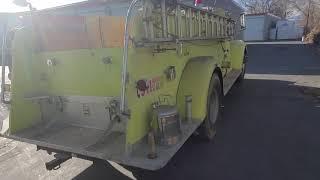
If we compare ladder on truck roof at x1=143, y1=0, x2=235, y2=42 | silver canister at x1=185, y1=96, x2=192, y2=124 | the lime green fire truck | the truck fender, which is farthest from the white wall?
silver canister at x1=185, y1=96, x2=192, y2=124

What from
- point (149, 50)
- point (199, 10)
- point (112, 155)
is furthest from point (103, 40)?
point (199, 10)

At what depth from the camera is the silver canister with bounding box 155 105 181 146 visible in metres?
3.51

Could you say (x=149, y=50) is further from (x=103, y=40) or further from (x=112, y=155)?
(x=112, y=155)

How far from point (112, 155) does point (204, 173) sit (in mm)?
1359

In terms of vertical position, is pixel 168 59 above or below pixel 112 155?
above

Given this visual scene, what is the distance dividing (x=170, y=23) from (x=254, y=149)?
2.21 metres

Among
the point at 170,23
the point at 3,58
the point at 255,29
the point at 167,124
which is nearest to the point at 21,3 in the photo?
the point at 3,58

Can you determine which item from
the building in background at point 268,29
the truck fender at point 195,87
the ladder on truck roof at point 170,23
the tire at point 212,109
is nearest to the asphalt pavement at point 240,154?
the tire at point 212,109

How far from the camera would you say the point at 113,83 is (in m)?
3.72

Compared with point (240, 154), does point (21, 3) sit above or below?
above

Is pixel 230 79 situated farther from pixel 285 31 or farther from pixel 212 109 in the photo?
pixel 285 31

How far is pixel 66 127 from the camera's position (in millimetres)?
4242

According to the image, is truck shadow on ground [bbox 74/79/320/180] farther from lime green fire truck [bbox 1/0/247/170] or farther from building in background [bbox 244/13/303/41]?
building in background [bbox 244/13/303/41]

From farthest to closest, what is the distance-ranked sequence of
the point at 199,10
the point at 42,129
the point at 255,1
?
the point at 255,1 → the point at 199,10 → the point at 42,129
